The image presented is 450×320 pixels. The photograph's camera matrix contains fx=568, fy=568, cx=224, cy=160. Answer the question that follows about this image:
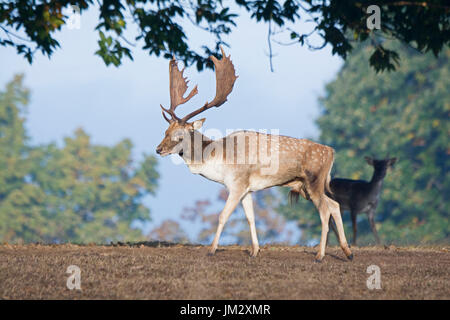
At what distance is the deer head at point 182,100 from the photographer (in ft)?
32.9

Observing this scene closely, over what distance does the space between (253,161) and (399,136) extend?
59.3ft

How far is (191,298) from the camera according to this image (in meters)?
6.51

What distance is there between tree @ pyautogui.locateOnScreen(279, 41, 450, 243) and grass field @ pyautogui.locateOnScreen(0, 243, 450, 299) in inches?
591

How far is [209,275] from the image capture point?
303 inches

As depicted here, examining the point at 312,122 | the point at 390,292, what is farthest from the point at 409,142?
the point at 390,292

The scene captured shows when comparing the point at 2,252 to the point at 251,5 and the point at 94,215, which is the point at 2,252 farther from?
the point at 94,215

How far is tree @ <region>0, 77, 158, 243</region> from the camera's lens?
36531mm

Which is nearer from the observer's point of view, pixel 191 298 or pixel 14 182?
pixel 191 298

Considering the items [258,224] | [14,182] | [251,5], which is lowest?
[258,224]

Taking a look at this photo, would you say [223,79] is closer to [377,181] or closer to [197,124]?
[197,124]

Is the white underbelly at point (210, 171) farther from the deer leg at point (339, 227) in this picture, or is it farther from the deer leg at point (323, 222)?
the deer leg at point (339, 227)

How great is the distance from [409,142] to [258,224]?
13655 mm
